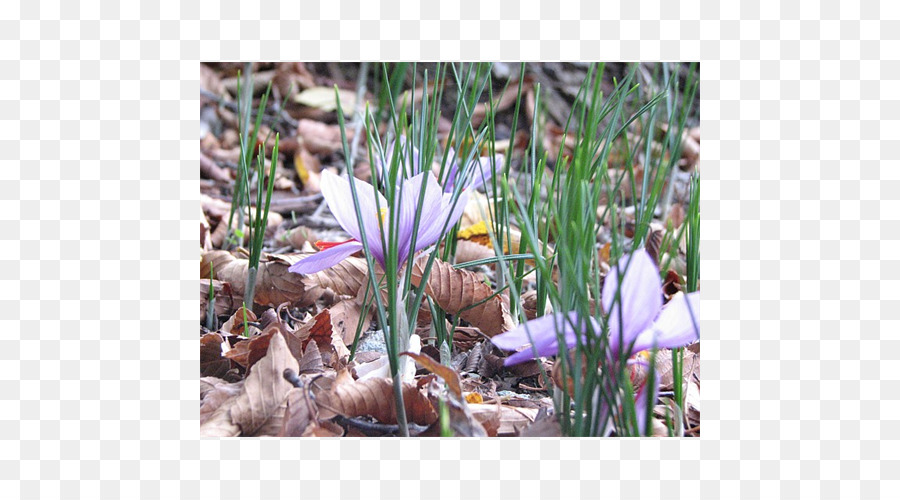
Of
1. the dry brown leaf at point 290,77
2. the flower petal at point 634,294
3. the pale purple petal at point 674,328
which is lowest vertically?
the pale purple petal at point 674,328

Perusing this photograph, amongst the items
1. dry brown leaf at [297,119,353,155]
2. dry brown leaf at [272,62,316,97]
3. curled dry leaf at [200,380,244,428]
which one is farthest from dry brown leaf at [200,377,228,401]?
dry brown leaf at [272,62,316,97]

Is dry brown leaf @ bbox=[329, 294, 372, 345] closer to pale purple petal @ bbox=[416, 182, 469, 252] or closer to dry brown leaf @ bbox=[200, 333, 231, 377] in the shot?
dry brown leaf @ bbox=[200, 333, 231, 377]

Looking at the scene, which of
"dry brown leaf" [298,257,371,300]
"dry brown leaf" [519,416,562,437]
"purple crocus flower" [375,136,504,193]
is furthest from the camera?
"dry brown leaf" [298,257,371,300]

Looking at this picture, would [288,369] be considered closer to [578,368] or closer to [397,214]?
[397,214]

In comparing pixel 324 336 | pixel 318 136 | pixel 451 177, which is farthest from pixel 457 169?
pixel 318 136

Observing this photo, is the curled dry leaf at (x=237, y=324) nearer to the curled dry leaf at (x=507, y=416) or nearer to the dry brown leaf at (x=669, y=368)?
the curled dry leaf at (x=507, y=416)

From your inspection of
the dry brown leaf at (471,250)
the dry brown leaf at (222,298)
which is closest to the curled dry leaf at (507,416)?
the dry brown leaf at (222,298)
